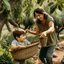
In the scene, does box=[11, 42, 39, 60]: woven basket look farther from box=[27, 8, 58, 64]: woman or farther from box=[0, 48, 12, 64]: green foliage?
box=[0, 48, 12, 64]: green foliage

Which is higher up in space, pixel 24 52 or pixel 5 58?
pixel 24 52

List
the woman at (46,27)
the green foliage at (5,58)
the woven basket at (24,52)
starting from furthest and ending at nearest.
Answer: the green foliage at (5,58) → the woman at (46,27) → the woven basket at (24,52)

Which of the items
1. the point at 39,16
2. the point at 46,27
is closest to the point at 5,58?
the point at 46,27

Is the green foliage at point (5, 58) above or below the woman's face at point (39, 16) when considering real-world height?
below

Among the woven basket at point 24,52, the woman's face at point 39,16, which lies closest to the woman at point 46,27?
the woman's face at point 39,16

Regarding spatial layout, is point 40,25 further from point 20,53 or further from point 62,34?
point 62,34

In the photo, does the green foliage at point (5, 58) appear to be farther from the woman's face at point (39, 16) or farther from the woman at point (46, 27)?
the woman's face at point (39, 16)

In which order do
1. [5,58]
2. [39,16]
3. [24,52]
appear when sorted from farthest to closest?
1. [5,58]
2. [39,16]
3. [24,52]

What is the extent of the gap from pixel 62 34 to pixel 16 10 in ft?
17.6

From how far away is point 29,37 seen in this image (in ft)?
34.0

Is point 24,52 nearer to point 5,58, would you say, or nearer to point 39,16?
point 39,16

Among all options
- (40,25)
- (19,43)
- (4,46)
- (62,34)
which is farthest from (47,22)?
(62,34)

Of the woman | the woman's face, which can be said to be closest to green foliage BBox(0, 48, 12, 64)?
the woman

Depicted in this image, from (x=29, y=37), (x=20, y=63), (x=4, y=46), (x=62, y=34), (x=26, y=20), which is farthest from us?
(x=62, y=34)
